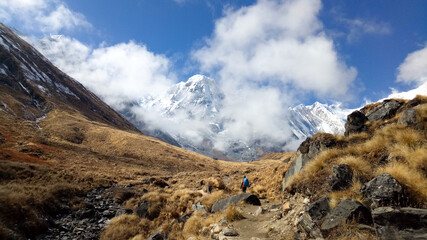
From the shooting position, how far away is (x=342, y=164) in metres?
9.27

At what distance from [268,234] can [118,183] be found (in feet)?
99.4

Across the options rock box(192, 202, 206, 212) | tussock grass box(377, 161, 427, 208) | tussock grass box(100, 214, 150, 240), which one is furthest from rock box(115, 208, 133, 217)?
tussock grass box(377, 161, 427, 208)

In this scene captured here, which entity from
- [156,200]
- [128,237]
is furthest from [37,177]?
[128,237]

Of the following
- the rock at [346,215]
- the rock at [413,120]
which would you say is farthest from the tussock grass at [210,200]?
the rock at [413,120]

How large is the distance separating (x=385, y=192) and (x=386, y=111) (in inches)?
469

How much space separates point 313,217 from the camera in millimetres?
7477

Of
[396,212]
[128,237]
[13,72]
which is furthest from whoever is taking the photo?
[13,72]

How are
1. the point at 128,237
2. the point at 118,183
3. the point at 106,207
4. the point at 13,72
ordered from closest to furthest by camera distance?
1. the point at 128,237
2. the point at 106,207
3. the point at 118,183
4. the point at 13,72

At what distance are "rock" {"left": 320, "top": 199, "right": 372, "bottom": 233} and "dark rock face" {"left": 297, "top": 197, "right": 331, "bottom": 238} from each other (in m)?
0.33

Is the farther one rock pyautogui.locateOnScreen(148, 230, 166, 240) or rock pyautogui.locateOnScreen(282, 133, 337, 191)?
rock pyautogui.locateOnScreen(282, 133, 337, 191)

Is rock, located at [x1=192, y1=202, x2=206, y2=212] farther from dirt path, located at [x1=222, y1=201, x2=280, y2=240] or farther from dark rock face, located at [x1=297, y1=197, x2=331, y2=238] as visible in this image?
dark rock face, located at [x1=297, y1=197, x2=331, y2=238]

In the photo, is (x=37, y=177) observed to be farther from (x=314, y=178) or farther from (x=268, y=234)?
(x=314, y=178)

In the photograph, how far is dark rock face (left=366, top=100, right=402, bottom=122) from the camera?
15.1 meters

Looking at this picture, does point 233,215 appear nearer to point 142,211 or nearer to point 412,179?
point 412,179
